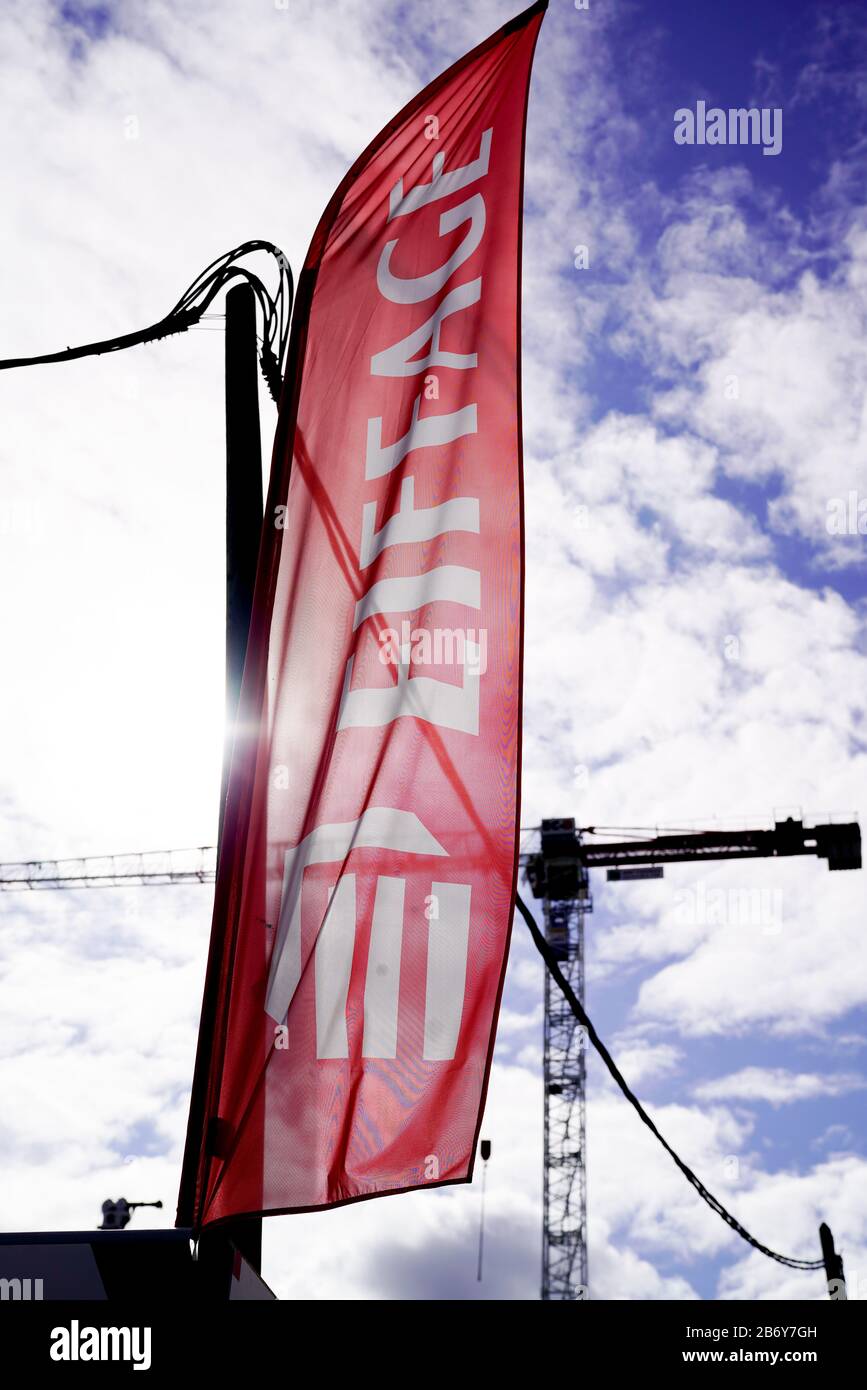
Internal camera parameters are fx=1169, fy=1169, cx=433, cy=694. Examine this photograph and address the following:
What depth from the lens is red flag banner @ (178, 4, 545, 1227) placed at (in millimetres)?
3611

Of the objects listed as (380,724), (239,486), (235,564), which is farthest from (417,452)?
(380,724)

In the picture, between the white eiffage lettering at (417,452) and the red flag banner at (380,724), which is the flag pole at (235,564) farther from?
the white eiffage lettering at (417,452)

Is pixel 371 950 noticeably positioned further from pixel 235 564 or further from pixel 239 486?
pixel 239 486

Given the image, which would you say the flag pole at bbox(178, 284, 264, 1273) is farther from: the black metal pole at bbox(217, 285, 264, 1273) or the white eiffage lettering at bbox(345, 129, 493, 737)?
the white eiffage lettering at bbox(345, 129, 493, 737)

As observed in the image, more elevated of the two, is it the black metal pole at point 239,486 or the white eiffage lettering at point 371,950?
the black metal pole at point 239,486

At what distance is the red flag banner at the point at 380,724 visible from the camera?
361 cm

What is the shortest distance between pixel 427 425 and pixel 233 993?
2.28m

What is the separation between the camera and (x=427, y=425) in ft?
15.1

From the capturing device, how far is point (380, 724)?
13.4 feet

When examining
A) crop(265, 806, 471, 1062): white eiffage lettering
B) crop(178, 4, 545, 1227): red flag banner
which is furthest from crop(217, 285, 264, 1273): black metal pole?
crop(265, 806, 471, 1062): white eiffage lettering

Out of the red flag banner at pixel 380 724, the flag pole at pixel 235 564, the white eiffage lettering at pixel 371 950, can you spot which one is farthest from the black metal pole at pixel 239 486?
the white eiffage lettering at pixel 371 950

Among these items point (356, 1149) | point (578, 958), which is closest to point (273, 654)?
point (356, 1149)
